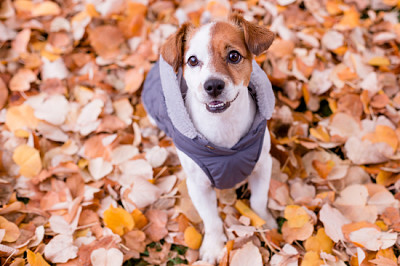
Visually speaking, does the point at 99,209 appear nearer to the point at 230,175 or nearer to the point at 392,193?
the point at 230,175

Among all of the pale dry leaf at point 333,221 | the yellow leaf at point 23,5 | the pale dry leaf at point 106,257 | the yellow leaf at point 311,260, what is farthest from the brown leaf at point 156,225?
the yellow leaf at point 23,5

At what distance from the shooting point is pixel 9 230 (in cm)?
228

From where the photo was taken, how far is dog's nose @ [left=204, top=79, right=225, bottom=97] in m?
1.67

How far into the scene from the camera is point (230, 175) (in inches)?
80.8

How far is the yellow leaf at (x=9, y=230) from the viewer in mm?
2254

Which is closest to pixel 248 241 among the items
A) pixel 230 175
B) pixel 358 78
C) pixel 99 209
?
pixel 230 175

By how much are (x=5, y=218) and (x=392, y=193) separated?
2612mm

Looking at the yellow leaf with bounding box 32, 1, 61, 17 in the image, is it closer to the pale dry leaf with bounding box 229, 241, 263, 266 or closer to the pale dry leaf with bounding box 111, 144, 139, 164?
the pale dry leaf with bounding box 111, 144, 139, 164

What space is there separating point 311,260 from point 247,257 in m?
0.37

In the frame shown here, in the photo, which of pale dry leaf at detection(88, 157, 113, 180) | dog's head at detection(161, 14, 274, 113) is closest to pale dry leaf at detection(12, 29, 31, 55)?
pale dry leaf at detection(88, 157, 113, 180)

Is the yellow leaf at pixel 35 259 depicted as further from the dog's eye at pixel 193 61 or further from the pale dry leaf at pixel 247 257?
the dog's eye at pixel 193 61

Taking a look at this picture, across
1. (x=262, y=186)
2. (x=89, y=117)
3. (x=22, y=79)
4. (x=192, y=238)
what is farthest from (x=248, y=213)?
(x=22, y=79)

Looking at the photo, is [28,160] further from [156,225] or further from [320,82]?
[320,82]

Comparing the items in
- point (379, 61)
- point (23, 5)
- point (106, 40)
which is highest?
point (23, 5)
